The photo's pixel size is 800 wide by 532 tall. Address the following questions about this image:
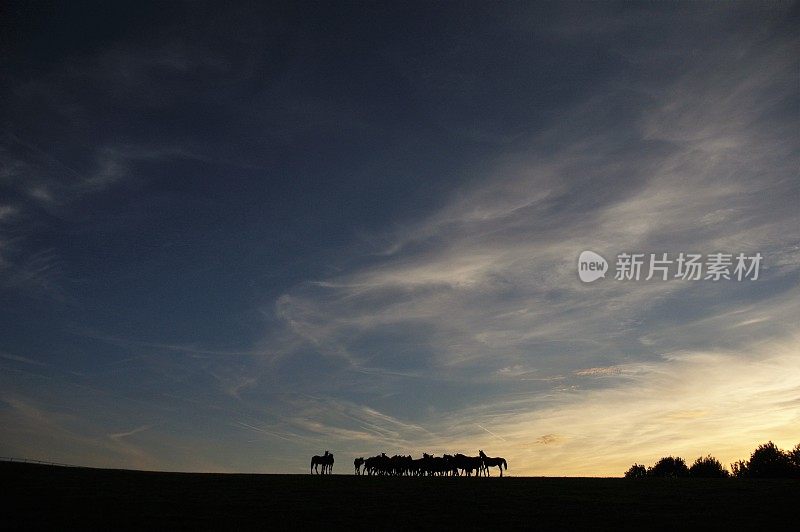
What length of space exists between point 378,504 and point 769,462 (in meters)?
92.5

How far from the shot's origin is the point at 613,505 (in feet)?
104

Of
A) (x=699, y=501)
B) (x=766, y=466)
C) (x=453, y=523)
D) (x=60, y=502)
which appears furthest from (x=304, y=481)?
(x=766, y=466)

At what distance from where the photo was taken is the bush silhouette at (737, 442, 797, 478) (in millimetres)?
89562

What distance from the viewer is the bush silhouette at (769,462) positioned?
294 feet

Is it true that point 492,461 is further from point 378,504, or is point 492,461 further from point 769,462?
point 769,462

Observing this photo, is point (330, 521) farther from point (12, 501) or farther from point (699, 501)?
point (699, 501)

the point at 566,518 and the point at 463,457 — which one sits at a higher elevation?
the point at 463,457

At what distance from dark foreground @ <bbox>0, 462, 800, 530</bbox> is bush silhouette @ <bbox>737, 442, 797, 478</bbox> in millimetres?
58067

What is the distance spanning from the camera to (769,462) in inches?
3777

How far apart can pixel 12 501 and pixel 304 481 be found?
65.7 feet

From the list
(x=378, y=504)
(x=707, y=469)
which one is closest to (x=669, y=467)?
(x=707, y=469)

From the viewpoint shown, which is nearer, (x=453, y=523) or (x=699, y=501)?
(x=453, y=523)

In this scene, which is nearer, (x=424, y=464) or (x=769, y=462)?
(x=424, y=464)

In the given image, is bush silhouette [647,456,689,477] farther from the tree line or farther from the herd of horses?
the herd of horses
